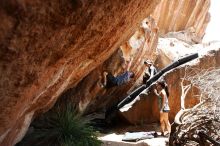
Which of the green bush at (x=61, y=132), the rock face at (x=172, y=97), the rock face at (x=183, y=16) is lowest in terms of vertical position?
the green bush at (x=61, y=132)

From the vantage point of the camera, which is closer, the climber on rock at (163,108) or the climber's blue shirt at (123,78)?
the climber on rock at (163,108)

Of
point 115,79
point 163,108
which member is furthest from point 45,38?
point 115,79

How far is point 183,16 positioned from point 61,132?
64.3ft

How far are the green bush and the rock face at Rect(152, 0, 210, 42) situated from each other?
50.7ft

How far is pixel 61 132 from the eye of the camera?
11375 millimetres

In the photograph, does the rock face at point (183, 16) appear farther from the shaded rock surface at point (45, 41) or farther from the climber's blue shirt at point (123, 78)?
the shaded rock surface at point (45, 41)

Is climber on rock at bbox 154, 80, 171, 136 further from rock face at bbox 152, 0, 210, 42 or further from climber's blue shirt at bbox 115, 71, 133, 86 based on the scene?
rock face at bbox 152, 0, 210, 42

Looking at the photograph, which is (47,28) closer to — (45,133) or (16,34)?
(16,34)

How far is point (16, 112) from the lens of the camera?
22.6 ft

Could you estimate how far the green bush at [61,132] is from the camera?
1116 cm

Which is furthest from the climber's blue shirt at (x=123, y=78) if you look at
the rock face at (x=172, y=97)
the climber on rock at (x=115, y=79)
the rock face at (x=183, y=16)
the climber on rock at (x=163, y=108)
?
the rock face at (x=183, y=16)

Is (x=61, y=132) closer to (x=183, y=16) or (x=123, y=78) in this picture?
(x=123, y=78)

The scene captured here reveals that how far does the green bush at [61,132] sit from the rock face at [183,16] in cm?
1545

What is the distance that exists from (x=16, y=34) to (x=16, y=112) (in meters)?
2.51
